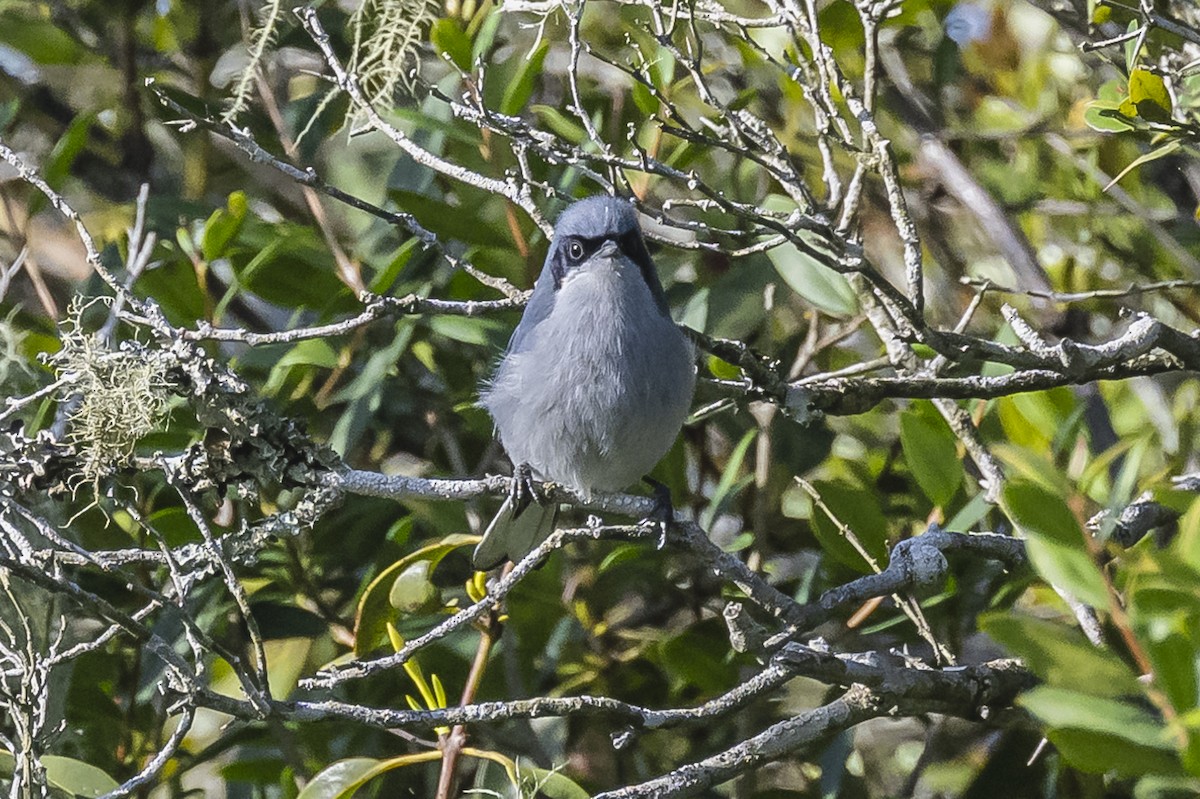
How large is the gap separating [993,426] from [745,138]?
0.97 m

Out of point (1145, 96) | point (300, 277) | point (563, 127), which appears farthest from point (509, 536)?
point (1145, 96)

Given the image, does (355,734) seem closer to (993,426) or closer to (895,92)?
(993,426)

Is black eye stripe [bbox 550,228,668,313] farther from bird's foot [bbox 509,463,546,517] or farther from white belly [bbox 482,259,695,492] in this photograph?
bird's foot [bbox 509,463,546,517]

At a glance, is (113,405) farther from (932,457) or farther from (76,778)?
(932,457)

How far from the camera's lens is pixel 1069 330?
3953 millimetres

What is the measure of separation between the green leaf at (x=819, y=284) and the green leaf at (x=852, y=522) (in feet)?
1.37

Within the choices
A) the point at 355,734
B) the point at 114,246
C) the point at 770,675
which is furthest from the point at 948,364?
the point at 114,246

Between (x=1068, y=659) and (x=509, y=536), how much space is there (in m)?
1.64

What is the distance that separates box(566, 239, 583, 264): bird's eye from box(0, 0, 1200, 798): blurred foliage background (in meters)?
0.15

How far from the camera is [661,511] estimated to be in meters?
2.72

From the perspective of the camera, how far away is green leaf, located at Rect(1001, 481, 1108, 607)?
4.90 feet

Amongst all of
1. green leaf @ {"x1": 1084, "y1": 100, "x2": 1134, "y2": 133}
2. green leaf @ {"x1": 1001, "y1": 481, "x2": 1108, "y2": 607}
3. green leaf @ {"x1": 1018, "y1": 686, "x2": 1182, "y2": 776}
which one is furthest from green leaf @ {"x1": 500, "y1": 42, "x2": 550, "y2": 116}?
green leaf @ {"x1": 1018, "y1": 686, "x2": 1182, "y2": 776}

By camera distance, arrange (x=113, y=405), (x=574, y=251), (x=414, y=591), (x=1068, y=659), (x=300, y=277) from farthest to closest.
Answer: (x=300, y=277) < (x=574, y=251) < (x=414, y=591) < (x=113, y=405) < (x=1068, y=659)

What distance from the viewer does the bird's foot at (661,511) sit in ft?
7.86
